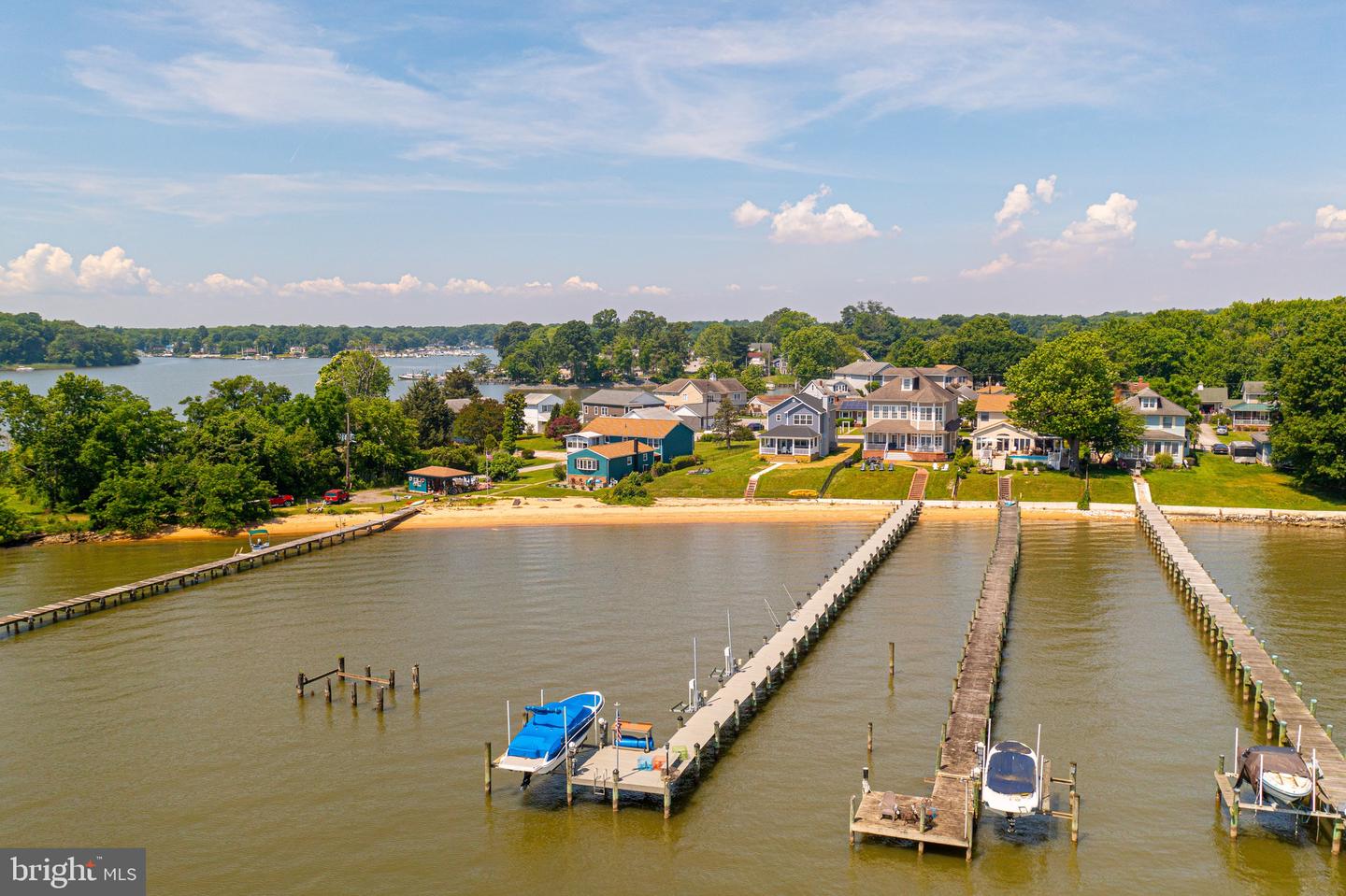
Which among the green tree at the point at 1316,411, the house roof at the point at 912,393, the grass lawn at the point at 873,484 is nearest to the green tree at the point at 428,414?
the grass lawn at the point at 873,484

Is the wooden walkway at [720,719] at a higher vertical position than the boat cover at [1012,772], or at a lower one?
lower

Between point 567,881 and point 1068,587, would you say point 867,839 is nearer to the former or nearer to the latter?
point 567,881

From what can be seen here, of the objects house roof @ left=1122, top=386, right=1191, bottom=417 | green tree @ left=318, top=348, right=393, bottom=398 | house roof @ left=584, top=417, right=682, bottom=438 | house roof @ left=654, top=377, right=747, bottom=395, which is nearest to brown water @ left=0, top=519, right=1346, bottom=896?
house roof @ left=1122, top=386, right=1191, bottom=417

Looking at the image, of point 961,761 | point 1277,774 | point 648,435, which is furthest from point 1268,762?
point 648,435

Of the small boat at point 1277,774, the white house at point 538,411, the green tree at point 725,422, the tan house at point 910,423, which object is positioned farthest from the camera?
the white house at point 538,411

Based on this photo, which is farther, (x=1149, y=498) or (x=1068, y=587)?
(x=1149, y=498)

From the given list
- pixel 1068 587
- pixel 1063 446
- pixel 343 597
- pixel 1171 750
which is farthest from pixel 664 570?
pixel 1063 446

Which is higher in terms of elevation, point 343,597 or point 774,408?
point 774,408

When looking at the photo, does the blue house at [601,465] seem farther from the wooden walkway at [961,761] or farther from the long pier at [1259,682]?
the long pier at [1259,682]

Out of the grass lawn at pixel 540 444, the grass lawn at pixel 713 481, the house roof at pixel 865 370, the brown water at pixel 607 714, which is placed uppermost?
the house roof at pixel 865 370
